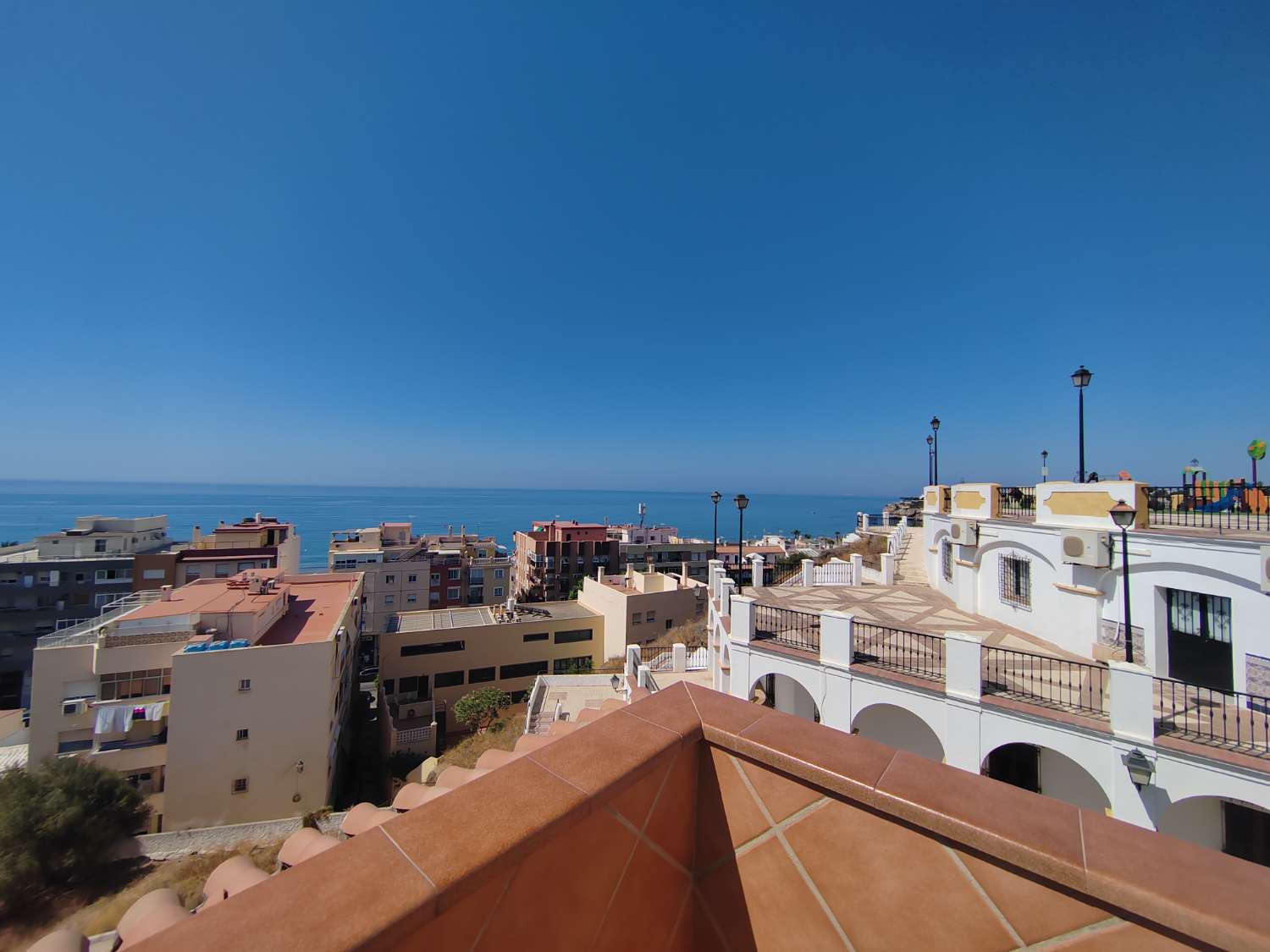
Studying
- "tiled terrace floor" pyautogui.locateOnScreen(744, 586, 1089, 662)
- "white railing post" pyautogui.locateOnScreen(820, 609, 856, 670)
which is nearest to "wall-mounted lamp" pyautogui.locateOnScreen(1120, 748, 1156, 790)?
"tiled terrace floor" pyautogui.locateOnScreen(744, 586, 1089, 662)

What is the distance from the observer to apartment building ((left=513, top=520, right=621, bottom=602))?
4669 cm

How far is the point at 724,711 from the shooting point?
1.72 metres

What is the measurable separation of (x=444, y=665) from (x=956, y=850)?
28798mm

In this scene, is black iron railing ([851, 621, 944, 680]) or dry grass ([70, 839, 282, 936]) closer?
black iron railing ([851, 621, 944, 680])

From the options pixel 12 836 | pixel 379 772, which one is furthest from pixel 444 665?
pixel 12 836

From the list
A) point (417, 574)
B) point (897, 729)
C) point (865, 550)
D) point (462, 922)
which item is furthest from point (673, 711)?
point (417, 574)

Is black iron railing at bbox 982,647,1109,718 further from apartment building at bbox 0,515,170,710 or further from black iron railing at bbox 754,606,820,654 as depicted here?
apartment building at bbox 0,515,170,710

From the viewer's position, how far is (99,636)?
15.8 m

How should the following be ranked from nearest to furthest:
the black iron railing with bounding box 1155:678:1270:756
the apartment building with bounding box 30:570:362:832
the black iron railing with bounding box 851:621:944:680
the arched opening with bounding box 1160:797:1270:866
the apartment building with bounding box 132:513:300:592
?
the black iron railing with bounding box 1155:678:1270:756 < the arched opening with bounding box 1160:797:1270:866 < the black iron railing with bounding box 851:621:944:680 < the apartment building with bounding box 30:570:362:832 < the apartment building with bounding box 132:513:300:592

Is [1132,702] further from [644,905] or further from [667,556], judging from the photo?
[667,556]

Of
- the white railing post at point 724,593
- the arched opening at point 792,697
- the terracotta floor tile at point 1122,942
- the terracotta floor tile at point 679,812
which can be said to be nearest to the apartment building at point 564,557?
the white railing post at point 724,593

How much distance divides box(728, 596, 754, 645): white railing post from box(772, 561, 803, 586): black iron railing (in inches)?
271

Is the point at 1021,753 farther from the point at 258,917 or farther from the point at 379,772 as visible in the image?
the point at 379,772

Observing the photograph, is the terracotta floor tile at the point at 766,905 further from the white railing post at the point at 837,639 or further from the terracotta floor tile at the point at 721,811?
the white railing post at the point at 837,639
